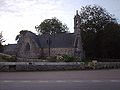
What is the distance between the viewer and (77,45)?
208 feet

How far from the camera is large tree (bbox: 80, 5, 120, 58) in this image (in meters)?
64.0

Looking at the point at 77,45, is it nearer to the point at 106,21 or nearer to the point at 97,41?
the point at 97,41

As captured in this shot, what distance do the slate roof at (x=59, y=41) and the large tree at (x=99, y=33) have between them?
3.97 metres

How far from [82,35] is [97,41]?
4.12 meters

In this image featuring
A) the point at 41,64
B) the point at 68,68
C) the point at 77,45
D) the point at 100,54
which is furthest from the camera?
the point at 100,54

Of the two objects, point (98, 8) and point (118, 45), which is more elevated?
point (98, 8)

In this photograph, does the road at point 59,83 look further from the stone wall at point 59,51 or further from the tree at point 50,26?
the tree at point 50,26

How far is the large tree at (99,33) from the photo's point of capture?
210 feet

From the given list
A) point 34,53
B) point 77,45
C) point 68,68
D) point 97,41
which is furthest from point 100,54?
point 68,68

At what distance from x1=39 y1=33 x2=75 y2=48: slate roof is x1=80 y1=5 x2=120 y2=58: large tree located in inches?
156

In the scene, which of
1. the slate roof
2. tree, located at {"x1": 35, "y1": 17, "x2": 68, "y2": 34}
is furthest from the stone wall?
tree, located at {"x1": 35, "y1": 17, "x2": 68, "y2": 34}

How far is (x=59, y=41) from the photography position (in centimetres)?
6538

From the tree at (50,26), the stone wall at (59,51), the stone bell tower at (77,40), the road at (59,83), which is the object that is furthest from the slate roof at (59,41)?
the road at (59,83)

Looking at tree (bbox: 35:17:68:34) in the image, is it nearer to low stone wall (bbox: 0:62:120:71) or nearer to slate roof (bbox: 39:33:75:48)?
slate roof (bbox: 39:33:75:48)
